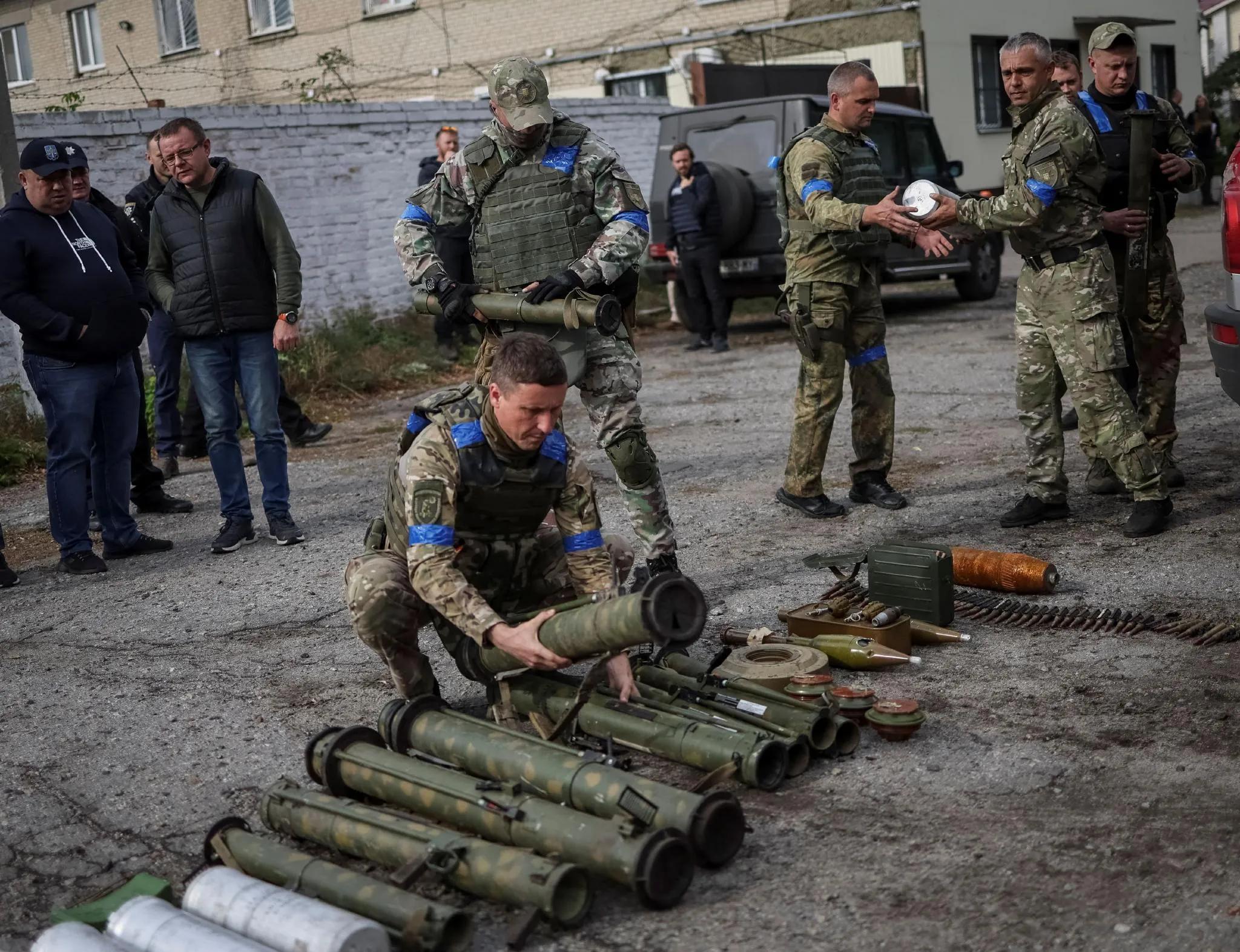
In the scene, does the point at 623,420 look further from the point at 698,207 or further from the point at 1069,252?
the point at 698,207

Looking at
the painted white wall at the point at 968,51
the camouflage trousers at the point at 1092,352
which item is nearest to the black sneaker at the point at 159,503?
the camouflage trousers at the point at 1092,352

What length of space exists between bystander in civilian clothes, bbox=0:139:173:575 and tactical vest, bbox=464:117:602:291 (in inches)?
89.4

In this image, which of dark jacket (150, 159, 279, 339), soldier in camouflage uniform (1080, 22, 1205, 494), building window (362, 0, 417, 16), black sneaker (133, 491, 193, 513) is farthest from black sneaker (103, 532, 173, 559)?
building window (362, 0, 417, 16)

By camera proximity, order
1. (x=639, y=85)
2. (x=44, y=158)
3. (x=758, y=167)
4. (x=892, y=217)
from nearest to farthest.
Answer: (x=892, y=217)
(x=44, y=158)
(x=758, y=167)
(x=639, y=85)

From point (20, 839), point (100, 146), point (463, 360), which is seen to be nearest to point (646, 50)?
point (463, 360)

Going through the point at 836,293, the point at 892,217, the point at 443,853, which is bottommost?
the point at 443,853

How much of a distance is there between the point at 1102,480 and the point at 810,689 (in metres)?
3.18

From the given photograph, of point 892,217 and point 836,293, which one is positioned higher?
point 892,217

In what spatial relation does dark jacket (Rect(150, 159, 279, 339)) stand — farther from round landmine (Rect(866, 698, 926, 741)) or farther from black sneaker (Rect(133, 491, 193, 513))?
round landmine (Rect(866, 698, 926, 741))

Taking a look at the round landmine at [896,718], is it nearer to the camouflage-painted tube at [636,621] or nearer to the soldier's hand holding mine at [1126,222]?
the camouflage-painted tube at [636,621]

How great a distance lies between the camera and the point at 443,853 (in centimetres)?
306

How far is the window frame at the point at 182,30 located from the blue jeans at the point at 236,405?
76.8 ft

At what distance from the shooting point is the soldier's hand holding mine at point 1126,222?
6074 millimetres

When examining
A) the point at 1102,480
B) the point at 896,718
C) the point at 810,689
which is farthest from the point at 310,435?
the point at 896,718
